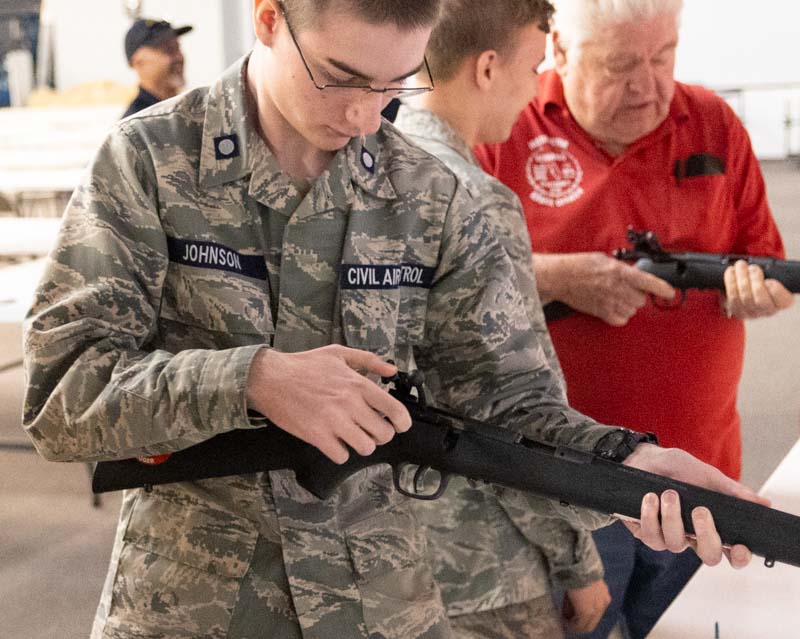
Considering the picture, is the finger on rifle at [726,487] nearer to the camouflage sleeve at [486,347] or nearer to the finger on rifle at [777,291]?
the camouflage sleeve at [486,347]

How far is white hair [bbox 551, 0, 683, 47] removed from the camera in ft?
6.80

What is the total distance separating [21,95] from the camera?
34.3ft

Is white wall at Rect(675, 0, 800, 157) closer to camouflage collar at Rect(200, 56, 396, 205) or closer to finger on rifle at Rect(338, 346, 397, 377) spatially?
camouflage collar at Rect(200, 56, 396, 205)

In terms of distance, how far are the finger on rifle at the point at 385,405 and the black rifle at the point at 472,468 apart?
9 cm

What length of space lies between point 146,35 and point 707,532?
5097 millimetres

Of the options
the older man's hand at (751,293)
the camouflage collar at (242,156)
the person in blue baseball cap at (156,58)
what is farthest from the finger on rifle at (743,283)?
the person in blue baseball cap at (156,58)

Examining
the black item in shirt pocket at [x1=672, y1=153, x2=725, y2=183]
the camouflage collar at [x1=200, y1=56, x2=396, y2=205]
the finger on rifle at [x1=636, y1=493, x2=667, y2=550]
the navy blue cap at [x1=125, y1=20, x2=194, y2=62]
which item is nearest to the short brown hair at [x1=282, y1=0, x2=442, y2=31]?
the camouflage collar at [x1=200, y1=56, x2=396, y2=205]

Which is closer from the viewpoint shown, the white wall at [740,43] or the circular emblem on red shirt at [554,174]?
the circular emblem on red shirt at [554,174]

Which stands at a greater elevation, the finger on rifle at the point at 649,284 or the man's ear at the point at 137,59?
the finger on rifle at the point at 649,284

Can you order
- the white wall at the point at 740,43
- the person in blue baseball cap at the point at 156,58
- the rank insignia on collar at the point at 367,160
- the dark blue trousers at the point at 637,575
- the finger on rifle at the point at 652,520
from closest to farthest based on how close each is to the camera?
1. the finger on rifle at the point at 652,520
2. the rank insignia on collar at the point at 367,160
3. the dark blue trousers at the point at 637,575
4. the person in blue baseball cap at the point at 156,58
5. the white wall at the point at 740,43

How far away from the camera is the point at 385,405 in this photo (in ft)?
3.62

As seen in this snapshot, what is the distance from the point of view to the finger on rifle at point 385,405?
3.58 feet

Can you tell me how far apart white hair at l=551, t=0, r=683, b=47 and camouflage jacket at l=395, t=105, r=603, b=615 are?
0.65 metres

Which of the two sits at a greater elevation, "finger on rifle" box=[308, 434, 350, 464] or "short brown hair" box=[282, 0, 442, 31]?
"short brown hair" box=[282, 0, 442, 31]
